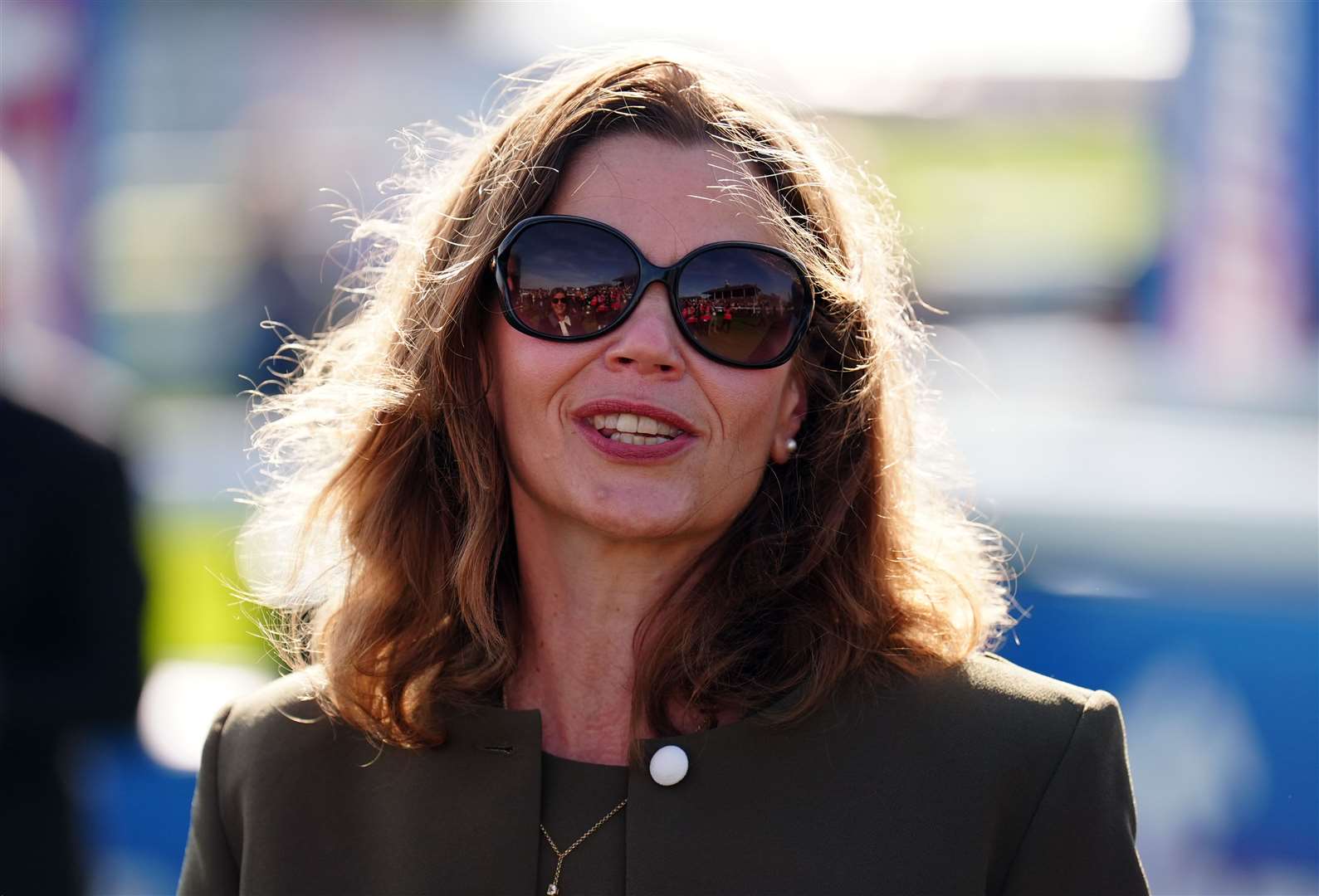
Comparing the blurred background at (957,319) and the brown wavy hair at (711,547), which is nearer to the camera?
the brown wavy hair at (711,547)

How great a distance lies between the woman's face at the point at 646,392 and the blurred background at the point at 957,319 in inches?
20.8

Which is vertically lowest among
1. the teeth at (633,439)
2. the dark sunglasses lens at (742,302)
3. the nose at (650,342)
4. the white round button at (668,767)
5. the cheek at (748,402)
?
the white round button at (668,767)

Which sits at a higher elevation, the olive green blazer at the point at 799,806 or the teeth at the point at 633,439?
the teeth at the point at 633,439

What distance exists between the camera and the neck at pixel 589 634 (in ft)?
7.09

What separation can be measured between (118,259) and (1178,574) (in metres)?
5.74

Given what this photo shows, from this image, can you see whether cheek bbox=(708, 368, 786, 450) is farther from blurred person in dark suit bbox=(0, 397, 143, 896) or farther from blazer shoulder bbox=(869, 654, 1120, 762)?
blurred person in dark suit bbox=(0, 397, 143, 896)

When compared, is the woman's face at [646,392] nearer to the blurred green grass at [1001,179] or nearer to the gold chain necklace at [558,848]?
the gold chain necklace at [558,848]

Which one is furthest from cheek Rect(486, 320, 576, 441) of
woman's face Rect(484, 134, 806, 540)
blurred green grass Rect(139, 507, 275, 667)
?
blurred green grass Rect(139, 507, 275, 667)

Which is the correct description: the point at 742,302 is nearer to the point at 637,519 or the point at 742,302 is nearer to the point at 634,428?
the point at 634,428

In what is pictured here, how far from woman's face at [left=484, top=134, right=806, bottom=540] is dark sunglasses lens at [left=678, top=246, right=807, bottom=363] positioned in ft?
0.11

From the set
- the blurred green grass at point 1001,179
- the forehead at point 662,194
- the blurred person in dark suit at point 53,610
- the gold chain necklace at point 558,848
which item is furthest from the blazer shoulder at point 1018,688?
the blurred green grass at point 1001,179

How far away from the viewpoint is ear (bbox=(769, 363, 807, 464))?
2.27 metres

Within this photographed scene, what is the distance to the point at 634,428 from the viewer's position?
81.9 inches

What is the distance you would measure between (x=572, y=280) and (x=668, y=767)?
754 mm
